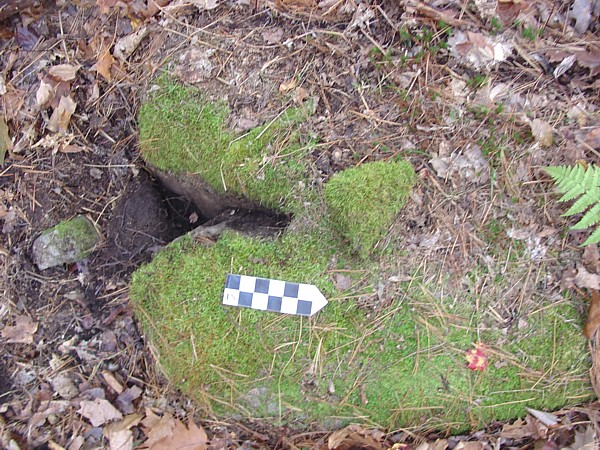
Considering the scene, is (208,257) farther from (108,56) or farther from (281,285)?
(108,56)

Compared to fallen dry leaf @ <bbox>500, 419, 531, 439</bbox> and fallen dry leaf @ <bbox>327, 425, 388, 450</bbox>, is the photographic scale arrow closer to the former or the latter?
fallen dry leaf @ <bbox>327, 425, 388, 450</bbox>

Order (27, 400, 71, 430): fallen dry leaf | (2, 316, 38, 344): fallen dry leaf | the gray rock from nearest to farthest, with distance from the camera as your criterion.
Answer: (27, 400, 71, 430): fallen dry leaf < (2, 316, 38, 344): fallen dry leaf < the gray rock

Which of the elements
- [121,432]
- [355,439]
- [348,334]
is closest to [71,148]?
[121,432]

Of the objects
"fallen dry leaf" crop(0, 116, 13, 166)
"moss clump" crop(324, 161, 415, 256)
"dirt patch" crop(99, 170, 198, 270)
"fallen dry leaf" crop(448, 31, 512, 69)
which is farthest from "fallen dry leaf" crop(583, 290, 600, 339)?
"fallen dry leaf" crop(0, 116, 13, 166)

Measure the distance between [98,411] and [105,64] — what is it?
85.7 inches

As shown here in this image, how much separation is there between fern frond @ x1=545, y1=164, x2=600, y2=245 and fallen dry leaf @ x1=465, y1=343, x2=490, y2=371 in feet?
2.57

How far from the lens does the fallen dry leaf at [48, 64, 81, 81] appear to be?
301cm

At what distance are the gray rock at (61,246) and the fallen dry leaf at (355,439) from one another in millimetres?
1883

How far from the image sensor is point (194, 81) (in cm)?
286

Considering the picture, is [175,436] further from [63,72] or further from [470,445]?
[63,72]

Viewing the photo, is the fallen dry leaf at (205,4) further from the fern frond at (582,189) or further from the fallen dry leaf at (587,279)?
the fallen dry leaf at (587,279)

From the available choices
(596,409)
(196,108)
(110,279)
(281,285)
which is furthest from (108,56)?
(596,409)

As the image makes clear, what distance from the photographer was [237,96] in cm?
281

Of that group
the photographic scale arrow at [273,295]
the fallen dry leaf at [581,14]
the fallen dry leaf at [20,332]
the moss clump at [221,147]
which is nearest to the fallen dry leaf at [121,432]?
the fallen dry leaf at [20,332]
